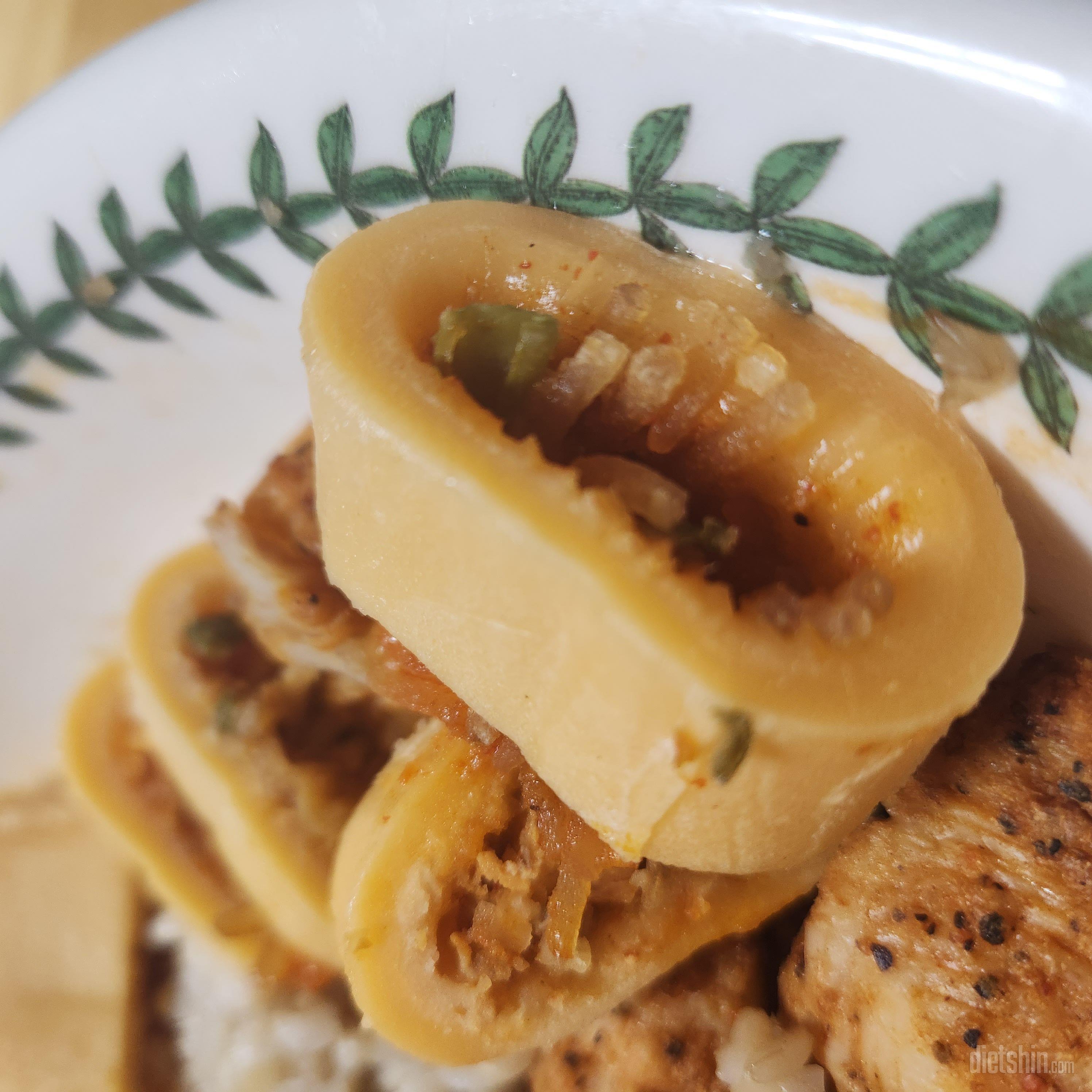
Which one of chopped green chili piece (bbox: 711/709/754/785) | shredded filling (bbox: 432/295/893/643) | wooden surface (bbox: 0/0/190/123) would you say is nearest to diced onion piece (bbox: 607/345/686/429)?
shredded filling (bbox: 432/295/893/643)

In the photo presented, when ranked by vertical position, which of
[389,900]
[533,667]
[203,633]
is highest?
[533,667]

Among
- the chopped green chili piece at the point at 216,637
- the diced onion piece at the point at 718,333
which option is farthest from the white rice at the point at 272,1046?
the diced onion piece at the point at 718,333

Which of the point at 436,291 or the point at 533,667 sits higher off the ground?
the point at 436,291

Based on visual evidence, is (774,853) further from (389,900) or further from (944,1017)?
(389,900)

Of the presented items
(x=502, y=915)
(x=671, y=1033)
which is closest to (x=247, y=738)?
(x=502, y=915)

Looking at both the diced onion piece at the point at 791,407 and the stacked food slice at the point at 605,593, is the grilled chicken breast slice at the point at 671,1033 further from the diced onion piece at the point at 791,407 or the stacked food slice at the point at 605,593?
the diced onion piece at the point at 791,407

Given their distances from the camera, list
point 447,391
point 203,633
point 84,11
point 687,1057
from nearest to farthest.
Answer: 1. point 447,391
2. point 687,1057
3. point 203,633
4. point 84,11

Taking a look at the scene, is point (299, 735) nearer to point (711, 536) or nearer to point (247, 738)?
point (247, 738)

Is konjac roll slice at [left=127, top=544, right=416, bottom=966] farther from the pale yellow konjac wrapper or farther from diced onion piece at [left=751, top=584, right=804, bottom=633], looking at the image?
diced onion piece at [left=751, top=584, right=804, bottom=633]

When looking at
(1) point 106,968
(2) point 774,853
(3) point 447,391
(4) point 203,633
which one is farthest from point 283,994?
(3) point 447,391
